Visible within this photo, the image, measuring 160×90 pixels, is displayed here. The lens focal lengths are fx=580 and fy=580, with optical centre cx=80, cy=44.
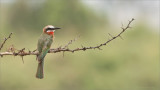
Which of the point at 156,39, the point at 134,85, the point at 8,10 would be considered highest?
the point at 8,10

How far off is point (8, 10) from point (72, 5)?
159 inches

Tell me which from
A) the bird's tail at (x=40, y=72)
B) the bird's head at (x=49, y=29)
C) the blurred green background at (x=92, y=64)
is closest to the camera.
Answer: the bird's tail at (x=40, y=72)

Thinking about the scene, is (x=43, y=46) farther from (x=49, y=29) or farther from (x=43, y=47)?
(x=49, y=29)

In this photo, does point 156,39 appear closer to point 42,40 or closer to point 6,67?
point 6,67

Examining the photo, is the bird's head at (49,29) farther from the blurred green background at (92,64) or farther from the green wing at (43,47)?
the blurred green background at (92,64)

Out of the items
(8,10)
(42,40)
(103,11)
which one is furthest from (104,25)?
(42,40)

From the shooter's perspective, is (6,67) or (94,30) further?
(94,30)

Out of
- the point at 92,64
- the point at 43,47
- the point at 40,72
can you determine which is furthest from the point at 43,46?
the point at 92,64

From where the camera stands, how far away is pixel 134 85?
73.2 ft

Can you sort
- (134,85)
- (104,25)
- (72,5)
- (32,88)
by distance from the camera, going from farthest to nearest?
(72,5) < (104,25) < (134,85) < (32,88)

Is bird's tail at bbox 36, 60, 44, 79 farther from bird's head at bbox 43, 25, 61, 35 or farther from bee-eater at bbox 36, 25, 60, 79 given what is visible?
bird's head at bbox 43, 25, 61, 35

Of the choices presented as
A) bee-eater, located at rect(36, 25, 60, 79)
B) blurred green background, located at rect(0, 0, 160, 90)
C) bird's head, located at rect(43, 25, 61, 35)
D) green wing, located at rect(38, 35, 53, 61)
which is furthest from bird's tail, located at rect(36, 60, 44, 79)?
blurred green background, located at rect(0, 0, 160, 90)

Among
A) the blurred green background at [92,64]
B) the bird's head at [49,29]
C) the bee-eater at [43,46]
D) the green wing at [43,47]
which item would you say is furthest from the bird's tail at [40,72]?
the blurred green background at [92,64]

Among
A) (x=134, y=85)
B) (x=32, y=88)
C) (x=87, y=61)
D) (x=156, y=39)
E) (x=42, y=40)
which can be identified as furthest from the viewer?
(x=156, y=39)
